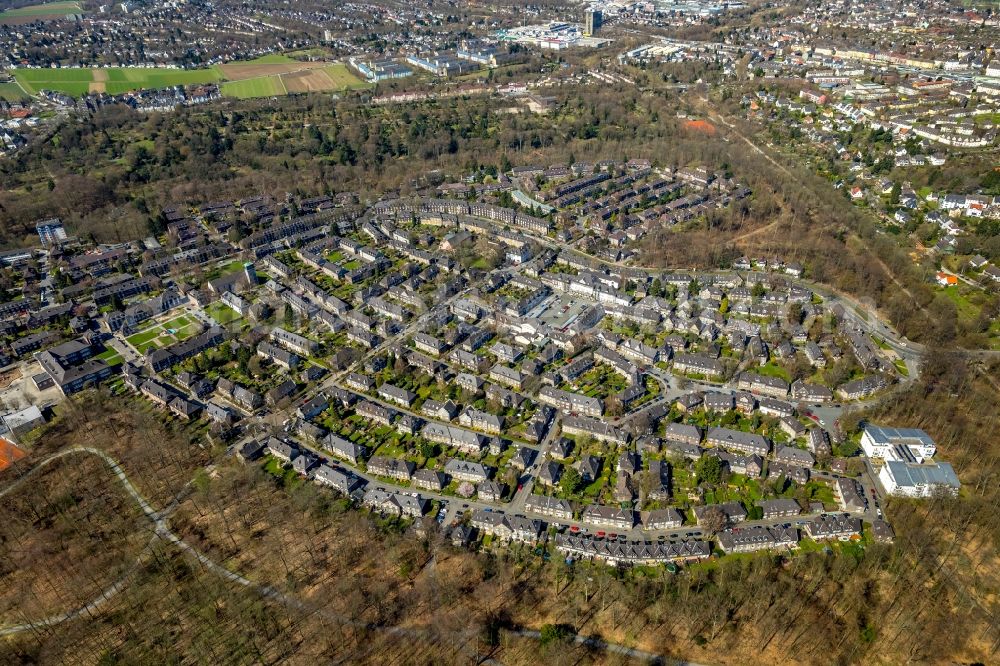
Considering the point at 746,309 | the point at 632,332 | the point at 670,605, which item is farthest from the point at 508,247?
the point at 670,605

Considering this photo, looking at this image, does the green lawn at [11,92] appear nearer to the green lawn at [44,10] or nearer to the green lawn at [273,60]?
the green lawn at [273,60]

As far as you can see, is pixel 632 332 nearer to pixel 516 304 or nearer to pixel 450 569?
pixel 516 304

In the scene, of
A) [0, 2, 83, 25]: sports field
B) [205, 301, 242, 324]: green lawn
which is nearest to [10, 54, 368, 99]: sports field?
[0, 2, 83, 25]: sports field

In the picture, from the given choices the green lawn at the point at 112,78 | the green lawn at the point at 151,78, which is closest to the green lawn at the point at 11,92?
the green lawn at the point at 112,78

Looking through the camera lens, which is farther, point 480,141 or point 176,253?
point 480,141

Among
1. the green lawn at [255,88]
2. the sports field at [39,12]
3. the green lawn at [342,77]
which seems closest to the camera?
the green lawn at [255,88]

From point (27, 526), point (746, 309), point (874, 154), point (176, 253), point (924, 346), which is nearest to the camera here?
point (27, 526)
